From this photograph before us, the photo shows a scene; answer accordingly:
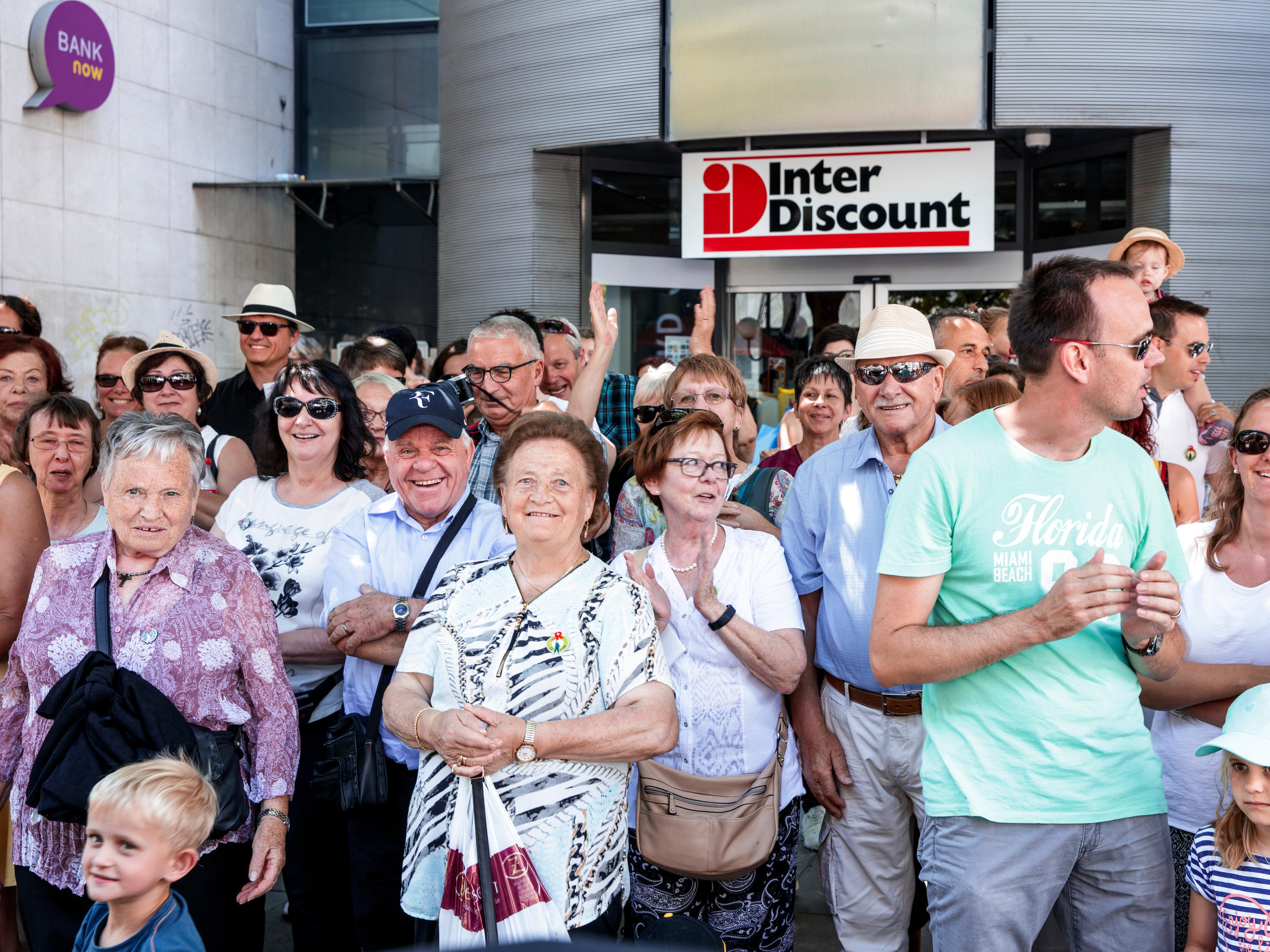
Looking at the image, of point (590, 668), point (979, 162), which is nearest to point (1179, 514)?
point (590, 668)

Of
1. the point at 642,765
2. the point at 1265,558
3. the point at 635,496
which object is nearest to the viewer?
the point at 1265,558

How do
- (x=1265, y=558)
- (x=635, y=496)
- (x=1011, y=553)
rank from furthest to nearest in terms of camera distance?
1. (x=635, y=496)
2. (x=1265, y=558)
3. (x=1011, y=553)

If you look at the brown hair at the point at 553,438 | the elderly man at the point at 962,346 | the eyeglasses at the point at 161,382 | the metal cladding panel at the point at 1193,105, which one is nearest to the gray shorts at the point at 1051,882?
the brown hair at the point at 553,438

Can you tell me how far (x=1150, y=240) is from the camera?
5.55 metres

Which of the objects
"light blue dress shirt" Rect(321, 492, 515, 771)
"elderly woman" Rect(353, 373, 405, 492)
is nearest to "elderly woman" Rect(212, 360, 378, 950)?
"light blue dress shirt" Rect(321, 492, 515, 771)

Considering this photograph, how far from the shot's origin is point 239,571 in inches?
122

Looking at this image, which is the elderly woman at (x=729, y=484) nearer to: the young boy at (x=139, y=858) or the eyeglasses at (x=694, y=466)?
the eyeglasses at (x=694, y=466)

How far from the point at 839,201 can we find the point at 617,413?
503 cm

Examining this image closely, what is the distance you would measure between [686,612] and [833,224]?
7072 millimetres

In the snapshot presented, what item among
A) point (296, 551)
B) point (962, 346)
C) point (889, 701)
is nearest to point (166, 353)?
point (296, 551)

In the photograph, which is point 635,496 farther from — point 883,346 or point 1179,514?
point 1179,514

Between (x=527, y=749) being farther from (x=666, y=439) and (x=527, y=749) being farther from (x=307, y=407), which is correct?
(x=307, y=407)

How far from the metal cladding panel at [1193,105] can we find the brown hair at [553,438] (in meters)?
7.18

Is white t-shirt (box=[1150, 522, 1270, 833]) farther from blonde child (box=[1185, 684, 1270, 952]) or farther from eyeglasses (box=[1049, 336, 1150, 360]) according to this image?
eyeglasses (box=[1049, 336, 1150, 360])
